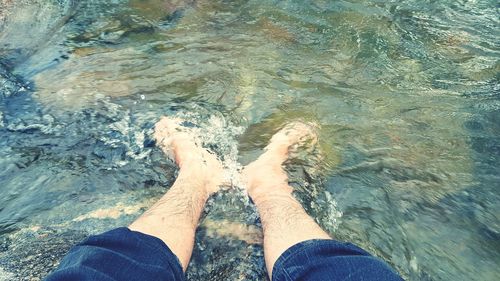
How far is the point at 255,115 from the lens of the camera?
11.0 ft

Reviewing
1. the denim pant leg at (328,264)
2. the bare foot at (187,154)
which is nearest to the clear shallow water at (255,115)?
the bare foot at (187,154)

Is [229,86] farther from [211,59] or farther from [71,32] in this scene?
[71,32]

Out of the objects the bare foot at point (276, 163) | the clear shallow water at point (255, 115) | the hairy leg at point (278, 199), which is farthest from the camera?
the bare foot at point (276, 163)

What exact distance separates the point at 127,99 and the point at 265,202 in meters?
1.57

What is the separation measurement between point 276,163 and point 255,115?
575mm

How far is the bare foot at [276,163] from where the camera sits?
8.85ft

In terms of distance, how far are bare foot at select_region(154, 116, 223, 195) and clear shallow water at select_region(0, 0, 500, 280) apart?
0.09 m

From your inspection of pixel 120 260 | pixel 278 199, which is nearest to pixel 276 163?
pixel 278 199

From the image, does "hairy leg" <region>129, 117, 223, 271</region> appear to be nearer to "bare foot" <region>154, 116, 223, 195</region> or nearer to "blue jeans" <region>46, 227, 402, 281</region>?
"bare foot" <region>154, 116, 223, 195</region>

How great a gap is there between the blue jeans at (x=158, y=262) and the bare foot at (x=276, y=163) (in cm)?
83

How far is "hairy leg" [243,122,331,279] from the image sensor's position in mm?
2031

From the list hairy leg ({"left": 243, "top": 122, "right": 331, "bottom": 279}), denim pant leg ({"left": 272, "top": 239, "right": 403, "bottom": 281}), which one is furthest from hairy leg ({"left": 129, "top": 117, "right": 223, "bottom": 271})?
denim pant leg ({"left": 272, "top": 239, "right": 403, "bottom": 281})

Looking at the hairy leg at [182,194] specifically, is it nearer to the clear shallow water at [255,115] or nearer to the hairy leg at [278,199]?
the clear shallow water at [255,115]

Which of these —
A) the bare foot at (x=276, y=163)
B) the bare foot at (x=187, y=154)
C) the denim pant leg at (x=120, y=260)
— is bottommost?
the bare foot at (x=187, y=154)
